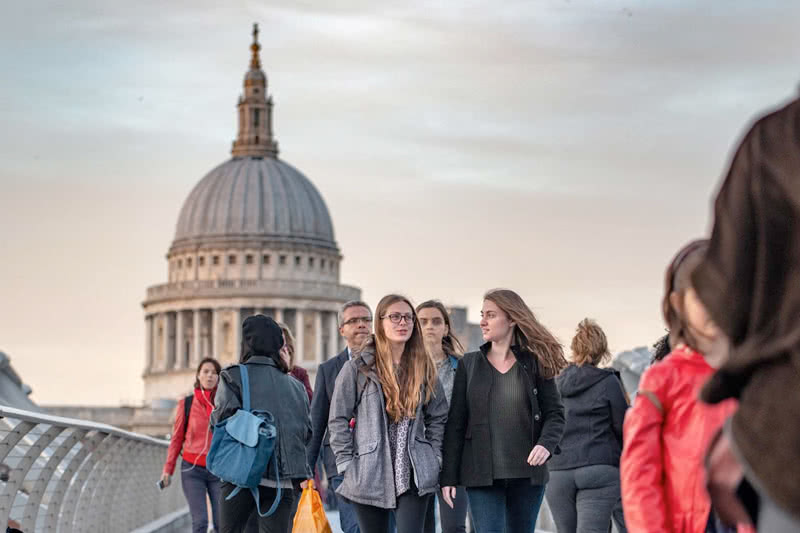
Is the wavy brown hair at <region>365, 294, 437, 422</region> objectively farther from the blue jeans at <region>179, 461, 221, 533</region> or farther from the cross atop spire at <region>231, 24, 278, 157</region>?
the cross atop spire at <region>231, 24, 278, 157</region>

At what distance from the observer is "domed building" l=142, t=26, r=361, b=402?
128750 mm

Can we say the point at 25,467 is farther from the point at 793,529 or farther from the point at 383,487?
the point at 793,529

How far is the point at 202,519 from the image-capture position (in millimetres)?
14672

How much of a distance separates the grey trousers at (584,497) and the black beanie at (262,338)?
6.02 feet

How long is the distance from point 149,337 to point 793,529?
435 feet

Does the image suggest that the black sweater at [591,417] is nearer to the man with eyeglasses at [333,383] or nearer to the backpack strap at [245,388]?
the man with eyeglasses at [333,383]

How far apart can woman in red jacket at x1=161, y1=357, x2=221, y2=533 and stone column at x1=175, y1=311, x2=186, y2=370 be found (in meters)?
115

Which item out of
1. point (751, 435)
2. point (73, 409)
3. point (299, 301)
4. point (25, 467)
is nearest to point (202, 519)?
point (25, 467)

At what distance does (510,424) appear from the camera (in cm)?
927

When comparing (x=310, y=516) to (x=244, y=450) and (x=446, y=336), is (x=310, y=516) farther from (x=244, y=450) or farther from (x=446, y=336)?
(x=446, y=336)

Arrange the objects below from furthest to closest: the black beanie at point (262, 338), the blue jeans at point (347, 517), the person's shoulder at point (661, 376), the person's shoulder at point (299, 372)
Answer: the person's shoulder at point (299, 372)
the blue jeans at point (347, 517)
the black beanie at point (262, 338)
the person's shoulder at point (661, 376)

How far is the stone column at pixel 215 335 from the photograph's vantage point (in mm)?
127250

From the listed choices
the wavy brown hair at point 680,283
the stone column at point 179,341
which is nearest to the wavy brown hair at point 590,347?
the wavy brown hair at point 680,283

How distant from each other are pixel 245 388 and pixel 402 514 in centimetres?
129
